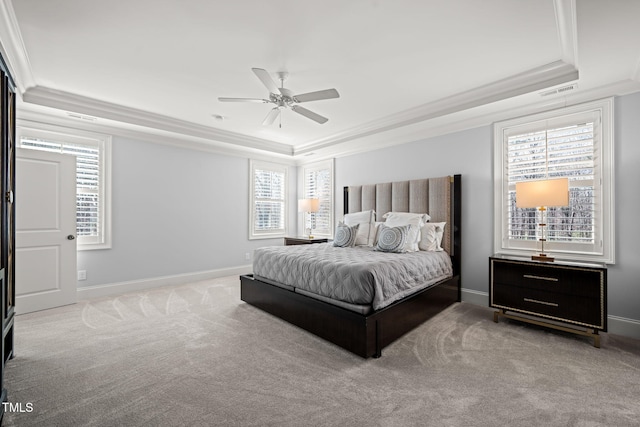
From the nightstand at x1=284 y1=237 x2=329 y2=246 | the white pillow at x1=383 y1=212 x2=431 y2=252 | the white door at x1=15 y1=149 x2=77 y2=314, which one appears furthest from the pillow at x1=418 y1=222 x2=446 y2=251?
the white door at x1=15 y1=149 x2=77 y2=314

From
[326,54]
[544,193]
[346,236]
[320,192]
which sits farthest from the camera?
[320,192]

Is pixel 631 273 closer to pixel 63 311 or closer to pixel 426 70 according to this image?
pixel 426 70

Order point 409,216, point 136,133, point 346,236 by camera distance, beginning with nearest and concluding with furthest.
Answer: point 409,216 → point 346,236 → point 136,133

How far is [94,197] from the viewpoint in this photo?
4223 mm

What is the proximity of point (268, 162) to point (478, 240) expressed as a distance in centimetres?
420

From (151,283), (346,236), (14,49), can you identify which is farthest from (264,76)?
(151,283)

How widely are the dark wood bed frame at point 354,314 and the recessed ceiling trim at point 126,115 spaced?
8.33 feet

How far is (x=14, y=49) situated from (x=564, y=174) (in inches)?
215

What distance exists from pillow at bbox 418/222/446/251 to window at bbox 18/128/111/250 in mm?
4425

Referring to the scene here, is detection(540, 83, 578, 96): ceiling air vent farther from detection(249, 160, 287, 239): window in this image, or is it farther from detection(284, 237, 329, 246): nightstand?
detection(249, 160, 287, 239): window

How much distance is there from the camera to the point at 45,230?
3.66 meters

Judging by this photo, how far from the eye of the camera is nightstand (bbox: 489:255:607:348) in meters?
2.65

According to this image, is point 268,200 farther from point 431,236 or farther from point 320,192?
point 431,236

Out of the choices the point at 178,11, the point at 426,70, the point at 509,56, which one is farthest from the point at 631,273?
the point at 178,11
